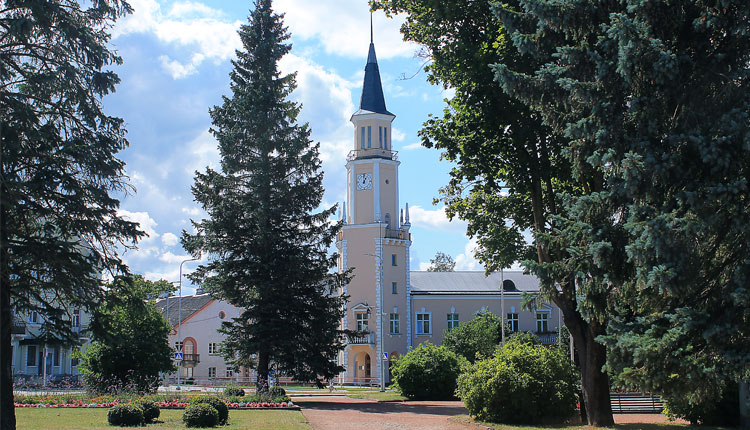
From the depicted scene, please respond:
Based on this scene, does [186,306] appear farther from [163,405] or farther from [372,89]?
[163,405]

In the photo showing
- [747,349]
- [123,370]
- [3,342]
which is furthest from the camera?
[123,370]

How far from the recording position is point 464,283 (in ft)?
216

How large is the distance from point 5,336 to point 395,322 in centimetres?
4686

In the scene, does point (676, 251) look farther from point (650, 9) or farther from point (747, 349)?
point (650, 9)

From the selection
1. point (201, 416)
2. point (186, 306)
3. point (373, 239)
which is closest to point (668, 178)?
point (201, 416)

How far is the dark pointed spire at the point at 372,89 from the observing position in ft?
203

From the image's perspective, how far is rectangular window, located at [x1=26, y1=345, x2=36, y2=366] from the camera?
56.4m

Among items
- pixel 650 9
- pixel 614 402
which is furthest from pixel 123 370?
pixel 650 9

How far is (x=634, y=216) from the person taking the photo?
1350cm

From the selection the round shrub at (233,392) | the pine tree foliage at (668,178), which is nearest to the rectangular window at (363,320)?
the round shrub at (233,392)

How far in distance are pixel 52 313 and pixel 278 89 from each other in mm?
21633

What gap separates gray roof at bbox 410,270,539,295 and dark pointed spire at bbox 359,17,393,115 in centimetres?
1629

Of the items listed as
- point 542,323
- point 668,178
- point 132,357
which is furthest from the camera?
point 542,323

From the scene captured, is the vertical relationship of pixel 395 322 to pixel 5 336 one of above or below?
above
